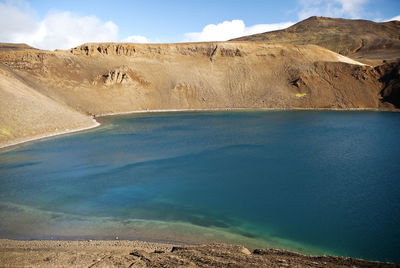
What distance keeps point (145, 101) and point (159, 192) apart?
4351 cm

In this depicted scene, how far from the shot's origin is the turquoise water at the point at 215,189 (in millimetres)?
12203

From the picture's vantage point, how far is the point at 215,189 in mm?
17625

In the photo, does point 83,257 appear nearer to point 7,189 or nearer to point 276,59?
point 7,189

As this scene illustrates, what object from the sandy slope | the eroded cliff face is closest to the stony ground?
the sandy slope

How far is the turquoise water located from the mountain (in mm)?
75811

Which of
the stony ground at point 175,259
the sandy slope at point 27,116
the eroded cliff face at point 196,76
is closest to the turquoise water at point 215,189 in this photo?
the stony ground at point 175,259

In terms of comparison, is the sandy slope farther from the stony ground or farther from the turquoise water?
the stony ground

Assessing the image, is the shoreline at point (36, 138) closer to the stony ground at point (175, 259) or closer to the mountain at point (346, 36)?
the stony ground at point (175, 259)

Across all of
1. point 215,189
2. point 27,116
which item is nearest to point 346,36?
point 27,116

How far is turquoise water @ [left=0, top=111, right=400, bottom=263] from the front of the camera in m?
12.2

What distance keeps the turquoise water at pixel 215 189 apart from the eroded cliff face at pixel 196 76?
2480 cm

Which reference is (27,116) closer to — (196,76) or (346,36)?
(196,76)

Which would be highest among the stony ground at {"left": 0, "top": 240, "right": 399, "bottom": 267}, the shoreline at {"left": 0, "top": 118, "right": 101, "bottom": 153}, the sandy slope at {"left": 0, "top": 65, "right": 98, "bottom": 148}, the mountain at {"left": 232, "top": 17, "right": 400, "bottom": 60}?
the mountain at {"left": 232, "top": 17, "right": 400, "bottom": 60}

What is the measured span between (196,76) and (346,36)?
72.0 metres
